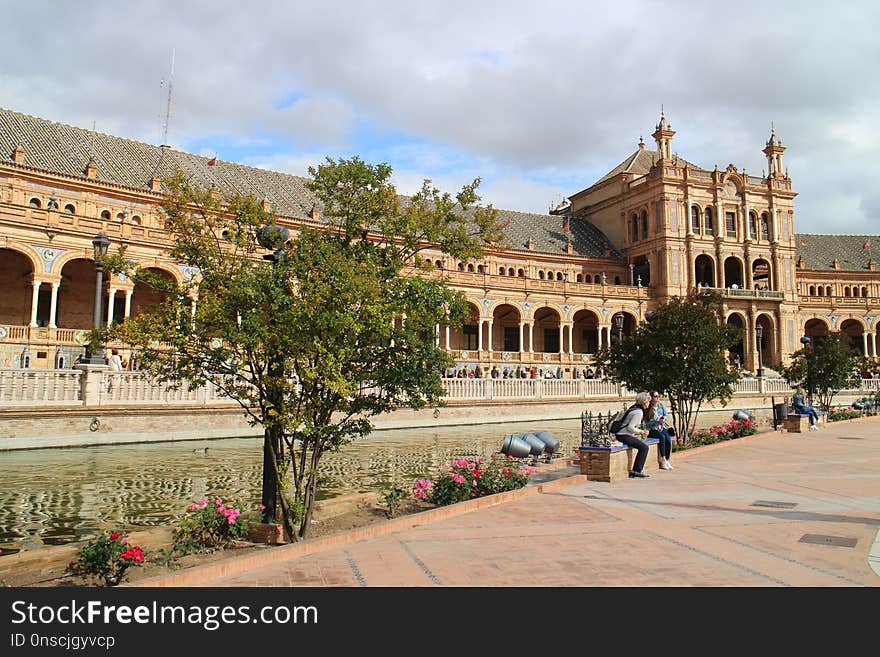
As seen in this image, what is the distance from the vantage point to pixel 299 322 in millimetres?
6730

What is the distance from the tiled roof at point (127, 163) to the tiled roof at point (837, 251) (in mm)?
32963

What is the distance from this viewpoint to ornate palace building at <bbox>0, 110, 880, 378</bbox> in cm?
3077

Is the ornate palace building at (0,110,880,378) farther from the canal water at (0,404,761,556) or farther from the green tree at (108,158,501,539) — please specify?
the green tree at (108,158,501,539)

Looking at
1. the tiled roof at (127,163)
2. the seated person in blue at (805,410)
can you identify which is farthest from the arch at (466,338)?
the seated person in blue at (805,410)

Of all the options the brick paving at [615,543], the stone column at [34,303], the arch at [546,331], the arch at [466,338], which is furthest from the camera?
Answer: the arch at [546,331]

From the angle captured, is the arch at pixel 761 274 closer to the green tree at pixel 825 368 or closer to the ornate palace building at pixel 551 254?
the ornate palace building at pixel 551 254

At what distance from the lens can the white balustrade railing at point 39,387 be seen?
16453 millimetres

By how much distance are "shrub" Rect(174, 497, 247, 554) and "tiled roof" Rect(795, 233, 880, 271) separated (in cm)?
6793

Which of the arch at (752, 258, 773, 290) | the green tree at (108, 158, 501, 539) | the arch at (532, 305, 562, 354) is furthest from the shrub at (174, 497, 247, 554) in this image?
the arch at (752, 258, 773, 290)

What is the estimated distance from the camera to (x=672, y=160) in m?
55.3

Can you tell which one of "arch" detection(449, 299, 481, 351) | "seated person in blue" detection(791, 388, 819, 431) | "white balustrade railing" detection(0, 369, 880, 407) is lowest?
"seated person in blue" detection(791, 388, 819, 431)
